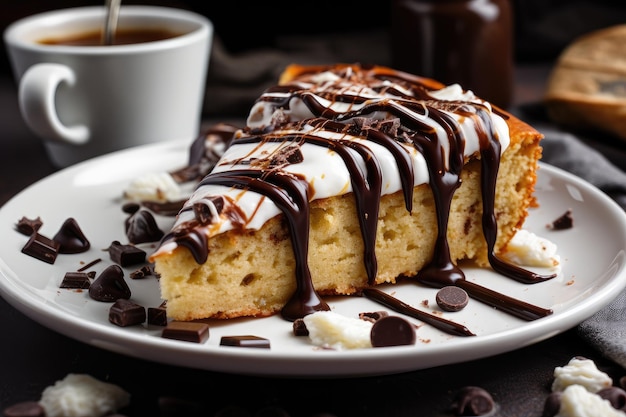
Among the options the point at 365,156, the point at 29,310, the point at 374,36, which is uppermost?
the point at 365,156

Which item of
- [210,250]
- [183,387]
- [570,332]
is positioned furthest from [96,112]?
[570,332]

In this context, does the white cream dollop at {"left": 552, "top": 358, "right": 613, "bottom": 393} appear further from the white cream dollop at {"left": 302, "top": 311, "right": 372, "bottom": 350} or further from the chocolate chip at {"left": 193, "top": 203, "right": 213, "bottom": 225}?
the chocolate chip at {"left": 193, "top": 203, "right": 213, "bottom": 225}

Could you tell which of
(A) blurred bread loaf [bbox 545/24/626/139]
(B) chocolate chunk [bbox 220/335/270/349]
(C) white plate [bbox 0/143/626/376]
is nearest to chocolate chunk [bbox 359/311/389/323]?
(C) white plate [bbox 0/143/626/376]

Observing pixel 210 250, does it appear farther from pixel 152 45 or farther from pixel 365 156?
pixel 152 45

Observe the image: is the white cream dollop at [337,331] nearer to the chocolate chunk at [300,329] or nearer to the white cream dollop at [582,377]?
the chocolate chunk at [300,329]

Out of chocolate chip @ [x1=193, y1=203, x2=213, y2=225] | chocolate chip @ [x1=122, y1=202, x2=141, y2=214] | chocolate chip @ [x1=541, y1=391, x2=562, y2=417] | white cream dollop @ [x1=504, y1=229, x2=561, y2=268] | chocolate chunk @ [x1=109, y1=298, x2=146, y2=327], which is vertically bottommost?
white cream dollop @ [x1=504, y1=229, x2=561, y2=268]

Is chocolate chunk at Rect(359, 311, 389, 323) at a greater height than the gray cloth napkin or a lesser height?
greater

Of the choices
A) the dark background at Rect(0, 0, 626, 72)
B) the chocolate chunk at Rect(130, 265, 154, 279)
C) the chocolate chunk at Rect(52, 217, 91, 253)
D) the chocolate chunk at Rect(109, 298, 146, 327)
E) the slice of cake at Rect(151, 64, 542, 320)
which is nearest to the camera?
the chocolate chunk at Rect(109, 298, 146, 327)
